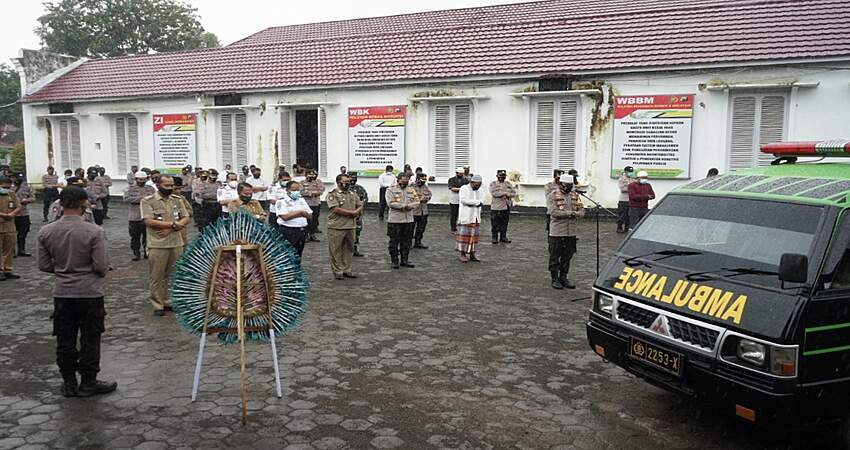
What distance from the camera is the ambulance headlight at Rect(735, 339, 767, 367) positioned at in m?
3.96

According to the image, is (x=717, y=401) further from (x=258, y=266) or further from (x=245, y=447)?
(x=258, y=266)

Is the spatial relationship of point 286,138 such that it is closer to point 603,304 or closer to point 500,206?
point 500,206

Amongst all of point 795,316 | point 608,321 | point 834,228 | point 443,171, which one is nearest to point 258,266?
point 608,321

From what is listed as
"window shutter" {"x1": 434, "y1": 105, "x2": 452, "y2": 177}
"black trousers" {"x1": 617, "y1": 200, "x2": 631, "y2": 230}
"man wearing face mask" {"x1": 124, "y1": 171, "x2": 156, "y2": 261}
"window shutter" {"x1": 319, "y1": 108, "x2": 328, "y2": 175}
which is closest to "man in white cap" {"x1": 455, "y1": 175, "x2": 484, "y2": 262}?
"black trousers" {"x1": 617, "y1": 200, "x2": 631, "y2": 230}

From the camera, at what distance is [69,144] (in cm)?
2633

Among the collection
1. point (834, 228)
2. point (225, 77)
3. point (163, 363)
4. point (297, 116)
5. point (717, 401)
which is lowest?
point (163, 363)

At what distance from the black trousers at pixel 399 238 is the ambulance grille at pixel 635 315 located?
22.2 feet

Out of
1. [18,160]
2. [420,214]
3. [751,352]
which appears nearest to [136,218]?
[420,214]

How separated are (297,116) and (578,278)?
1441cm

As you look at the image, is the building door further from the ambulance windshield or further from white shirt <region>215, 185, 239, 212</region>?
the ambulance windshield

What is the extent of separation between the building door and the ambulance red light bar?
17.9 meters

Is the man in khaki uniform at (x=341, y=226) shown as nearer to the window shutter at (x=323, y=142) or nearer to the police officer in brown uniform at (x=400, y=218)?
the police officer in brown uniform at (x=400, y=218)

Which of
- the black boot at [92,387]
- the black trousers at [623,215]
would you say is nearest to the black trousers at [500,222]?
the black trousers at [623,215]

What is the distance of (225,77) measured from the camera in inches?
912
